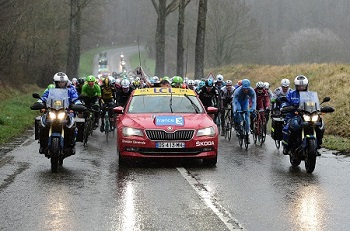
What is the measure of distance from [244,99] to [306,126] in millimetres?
5320

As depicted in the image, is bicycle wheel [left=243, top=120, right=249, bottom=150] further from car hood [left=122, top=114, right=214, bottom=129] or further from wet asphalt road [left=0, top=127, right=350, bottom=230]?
car hood [left=122, top=114, right=214, bottom=129]

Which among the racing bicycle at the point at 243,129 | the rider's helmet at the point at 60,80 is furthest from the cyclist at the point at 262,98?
the rider's helmet at the point at 60,80

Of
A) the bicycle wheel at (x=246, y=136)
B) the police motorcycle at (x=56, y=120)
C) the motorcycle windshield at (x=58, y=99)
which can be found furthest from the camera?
the bicycle wheel at (x=246, y=136)

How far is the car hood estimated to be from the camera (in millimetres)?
12773

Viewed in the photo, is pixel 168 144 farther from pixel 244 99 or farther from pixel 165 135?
pixel 244 99

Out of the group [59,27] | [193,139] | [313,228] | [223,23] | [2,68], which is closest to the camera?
[313,228]

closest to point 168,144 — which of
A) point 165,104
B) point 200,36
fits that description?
point 165,104

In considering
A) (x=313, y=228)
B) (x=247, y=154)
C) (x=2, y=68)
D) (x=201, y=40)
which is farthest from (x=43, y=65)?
(x=313, y=228)

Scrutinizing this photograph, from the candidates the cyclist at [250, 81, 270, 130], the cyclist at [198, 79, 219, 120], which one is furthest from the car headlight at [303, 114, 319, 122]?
the cyclist at [198, 79, 219, 120]

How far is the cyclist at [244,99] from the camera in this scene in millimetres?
17484

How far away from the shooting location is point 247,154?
15.6m

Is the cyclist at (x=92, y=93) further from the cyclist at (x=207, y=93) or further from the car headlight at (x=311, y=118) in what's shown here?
the car headlight at (x=311, y=118)

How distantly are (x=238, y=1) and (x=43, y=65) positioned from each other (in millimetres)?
26969

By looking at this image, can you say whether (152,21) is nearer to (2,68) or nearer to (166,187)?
(2,68)
